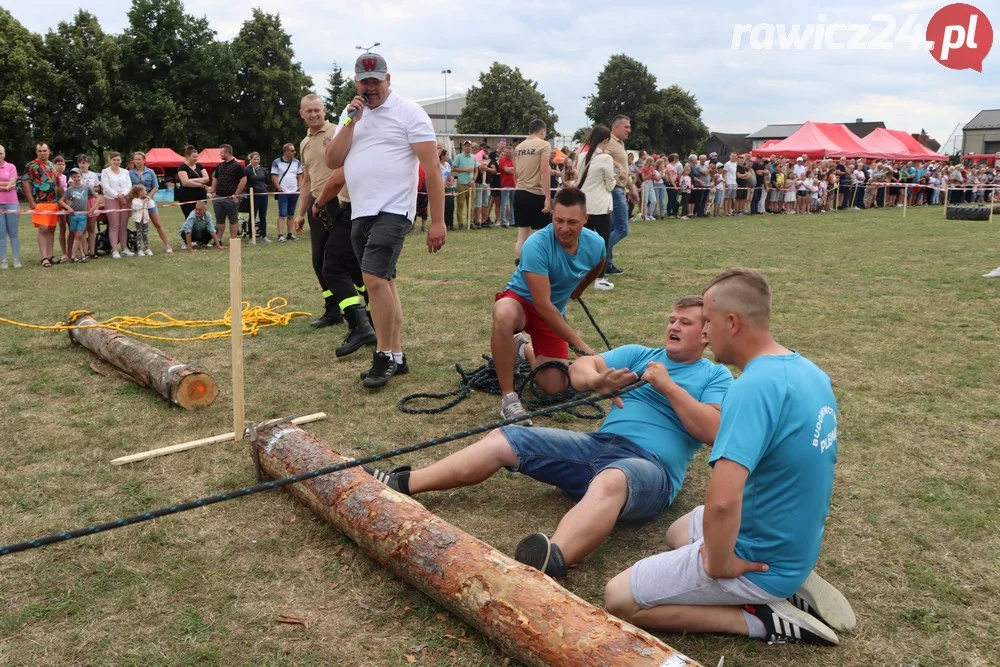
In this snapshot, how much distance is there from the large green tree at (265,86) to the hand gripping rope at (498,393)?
41.9m

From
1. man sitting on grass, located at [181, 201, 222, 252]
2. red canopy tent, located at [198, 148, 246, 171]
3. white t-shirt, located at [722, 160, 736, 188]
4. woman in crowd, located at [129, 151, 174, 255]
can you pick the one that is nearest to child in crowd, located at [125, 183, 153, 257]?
woman in crowd, located at [129, 151, 174, 255]

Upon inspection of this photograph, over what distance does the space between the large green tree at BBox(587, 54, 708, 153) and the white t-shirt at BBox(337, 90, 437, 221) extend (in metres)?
61.8

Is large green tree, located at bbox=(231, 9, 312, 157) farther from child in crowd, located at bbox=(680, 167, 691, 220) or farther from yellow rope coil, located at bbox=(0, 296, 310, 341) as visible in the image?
yellow rope coil, located at bbox=(0, 296, 310, 341)

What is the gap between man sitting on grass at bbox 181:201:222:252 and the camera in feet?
42.5

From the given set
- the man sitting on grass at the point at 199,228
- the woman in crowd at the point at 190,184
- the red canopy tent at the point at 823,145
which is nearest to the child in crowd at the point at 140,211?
the man sitting on grass at the point at 199,228

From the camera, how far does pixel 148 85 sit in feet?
141

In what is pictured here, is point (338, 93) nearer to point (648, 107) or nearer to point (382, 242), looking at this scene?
point (648, 107)

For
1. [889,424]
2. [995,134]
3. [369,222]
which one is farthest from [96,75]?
[995,134]

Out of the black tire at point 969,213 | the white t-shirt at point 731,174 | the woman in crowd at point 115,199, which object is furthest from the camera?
the white t-shirt at point 731,174

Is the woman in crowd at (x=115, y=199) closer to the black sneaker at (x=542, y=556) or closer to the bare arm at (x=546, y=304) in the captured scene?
the bare arm at (x=546, y=304)

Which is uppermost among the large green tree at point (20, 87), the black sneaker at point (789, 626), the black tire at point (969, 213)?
the large green tree at point (20, 87)

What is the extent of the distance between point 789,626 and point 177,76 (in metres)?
46.8

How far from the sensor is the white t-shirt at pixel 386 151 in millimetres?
4895

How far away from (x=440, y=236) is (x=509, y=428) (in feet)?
6.88
